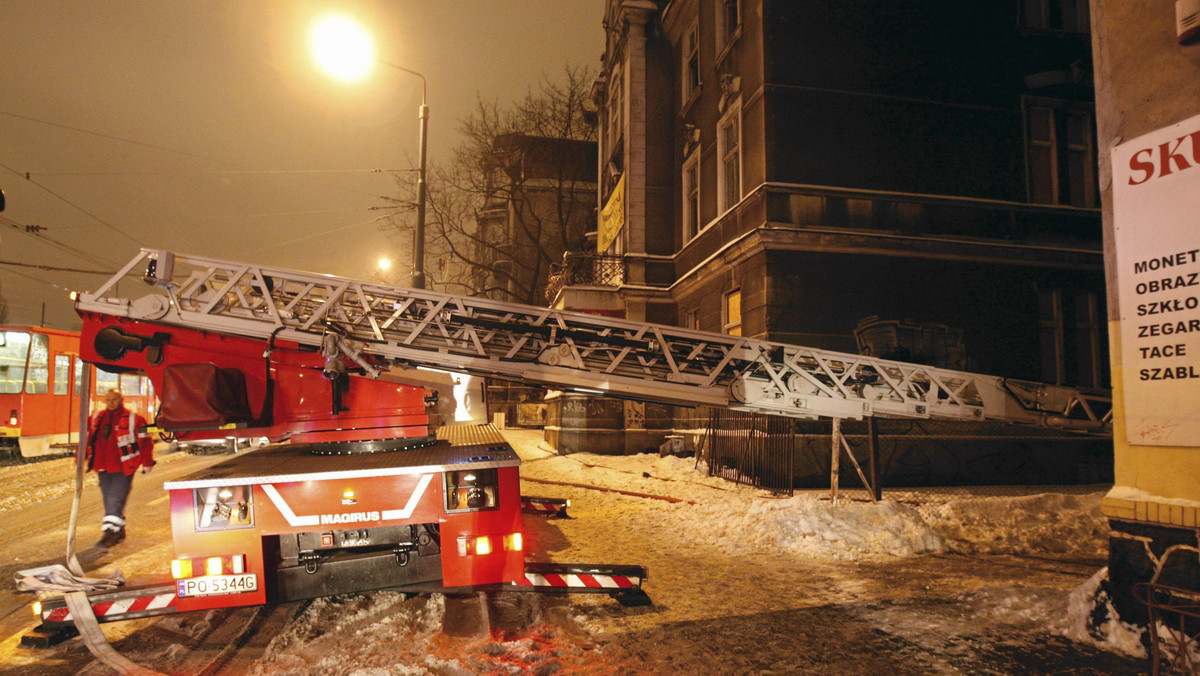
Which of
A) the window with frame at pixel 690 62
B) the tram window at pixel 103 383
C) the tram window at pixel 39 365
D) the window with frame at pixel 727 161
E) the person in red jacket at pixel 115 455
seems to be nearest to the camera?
the person in red jacket at pixel 115 455

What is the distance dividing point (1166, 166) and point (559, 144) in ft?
102

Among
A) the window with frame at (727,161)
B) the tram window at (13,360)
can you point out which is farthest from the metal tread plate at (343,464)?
the tram window at (13,360)

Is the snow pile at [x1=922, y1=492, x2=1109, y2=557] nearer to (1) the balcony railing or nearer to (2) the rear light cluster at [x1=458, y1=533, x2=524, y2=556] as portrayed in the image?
(2) the rear light cluster at [x1=458, y1=533, x2=524, y2=556]

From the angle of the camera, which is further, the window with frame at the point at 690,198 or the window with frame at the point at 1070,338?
the window with frame at the point at 690,198

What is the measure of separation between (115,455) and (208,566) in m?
4.71

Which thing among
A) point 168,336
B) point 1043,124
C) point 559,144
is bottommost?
point 168,336

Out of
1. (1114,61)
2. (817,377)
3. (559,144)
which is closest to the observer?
(1114,61)

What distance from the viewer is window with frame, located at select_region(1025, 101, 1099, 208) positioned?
14023 mm

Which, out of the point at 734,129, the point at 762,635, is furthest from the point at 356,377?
the point at 734,129

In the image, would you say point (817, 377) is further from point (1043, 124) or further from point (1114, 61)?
point (1043, 124)

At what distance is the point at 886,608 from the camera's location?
552 centimetres

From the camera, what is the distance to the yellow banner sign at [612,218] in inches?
806

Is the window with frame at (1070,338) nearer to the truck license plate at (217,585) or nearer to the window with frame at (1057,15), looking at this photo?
the window with frame at (1057,15)

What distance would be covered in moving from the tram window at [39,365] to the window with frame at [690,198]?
1812 centimetres
